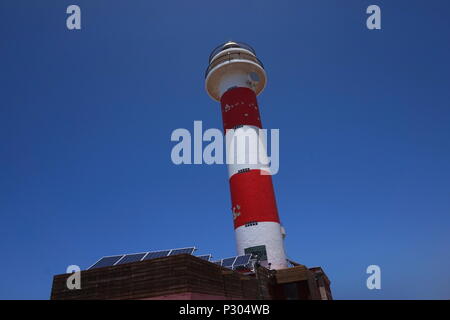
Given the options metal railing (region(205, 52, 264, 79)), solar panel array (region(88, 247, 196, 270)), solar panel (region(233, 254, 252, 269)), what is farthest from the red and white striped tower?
solar panel array (region(88, 247, 196, 270))

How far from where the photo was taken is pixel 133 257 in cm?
1908

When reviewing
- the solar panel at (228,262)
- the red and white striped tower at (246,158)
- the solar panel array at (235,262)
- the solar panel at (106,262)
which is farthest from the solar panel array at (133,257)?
the red and white striped tower at (246,158)

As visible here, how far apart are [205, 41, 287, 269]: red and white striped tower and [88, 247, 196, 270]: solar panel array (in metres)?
11.9

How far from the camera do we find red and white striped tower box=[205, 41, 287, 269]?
1165 inches

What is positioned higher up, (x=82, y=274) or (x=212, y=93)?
(x=212, y=93)

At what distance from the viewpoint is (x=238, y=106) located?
35031mm

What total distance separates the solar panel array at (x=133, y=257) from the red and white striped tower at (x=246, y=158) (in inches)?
467

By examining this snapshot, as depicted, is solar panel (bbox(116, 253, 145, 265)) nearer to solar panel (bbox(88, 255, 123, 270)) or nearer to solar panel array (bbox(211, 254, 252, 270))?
solar panel (bbox(88, 255, 123, 270))

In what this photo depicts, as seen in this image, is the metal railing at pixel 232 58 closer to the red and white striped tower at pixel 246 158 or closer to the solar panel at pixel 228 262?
the red and white striped tower at pixel 246 158

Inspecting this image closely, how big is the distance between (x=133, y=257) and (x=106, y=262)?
1.52 m
